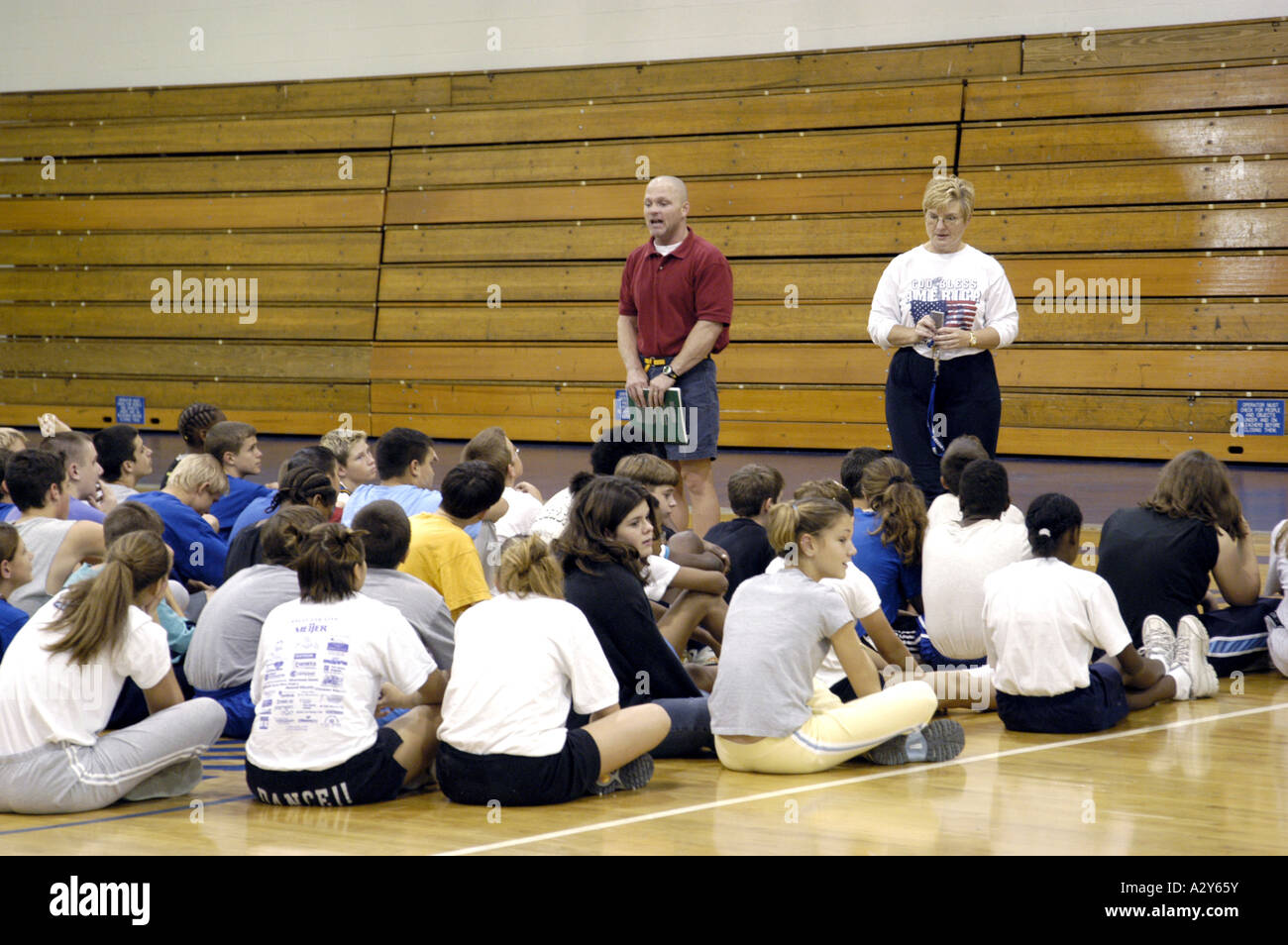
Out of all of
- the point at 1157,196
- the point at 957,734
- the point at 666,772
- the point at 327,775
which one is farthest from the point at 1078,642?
the point at 1157,196

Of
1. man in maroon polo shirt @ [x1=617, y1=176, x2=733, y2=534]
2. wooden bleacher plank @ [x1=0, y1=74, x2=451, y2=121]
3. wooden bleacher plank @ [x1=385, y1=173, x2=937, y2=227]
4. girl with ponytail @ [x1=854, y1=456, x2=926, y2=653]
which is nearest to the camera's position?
girl with ponytail @ [x1=854, y1=456, x2=926, y2=653]

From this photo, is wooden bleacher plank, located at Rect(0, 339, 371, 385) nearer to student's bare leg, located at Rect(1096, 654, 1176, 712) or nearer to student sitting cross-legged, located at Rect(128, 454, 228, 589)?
student sitting cross-legged, located at Rect(128, 454, 228, 589)

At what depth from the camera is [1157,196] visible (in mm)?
10453

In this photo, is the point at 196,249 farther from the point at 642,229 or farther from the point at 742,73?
the point at 742,73

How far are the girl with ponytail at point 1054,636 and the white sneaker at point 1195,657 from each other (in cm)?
42

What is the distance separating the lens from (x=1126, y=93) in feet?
34.3

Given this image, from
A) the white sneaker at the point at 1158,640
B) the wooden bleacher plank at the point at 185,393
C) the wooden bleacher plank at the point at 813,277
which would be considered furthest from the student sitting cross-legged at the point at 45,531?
the wooden bleacher plank at the point at 185,393

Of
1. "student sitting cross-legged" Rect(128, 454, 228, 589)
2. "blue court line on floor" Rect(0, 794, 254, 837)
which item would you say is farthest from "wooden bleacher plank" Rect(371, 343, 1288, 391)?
"blue court line on floor" Rect(0, 794, 254, 837)

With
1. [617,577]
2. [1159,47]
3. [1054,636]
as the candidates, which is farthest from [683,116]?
[617,577]

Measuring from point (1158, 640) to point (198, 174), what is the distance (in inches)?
440

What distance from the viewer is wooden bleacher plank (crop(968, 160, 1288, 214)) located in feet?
33.3

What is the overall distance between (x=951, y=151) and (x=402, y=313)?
5.28 m

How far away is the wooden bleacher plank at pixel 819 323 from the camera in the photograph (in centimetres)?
1023

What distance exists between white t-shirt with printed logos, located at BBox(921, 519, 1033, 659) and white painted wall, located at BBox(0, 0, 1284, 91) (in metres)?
7.06
